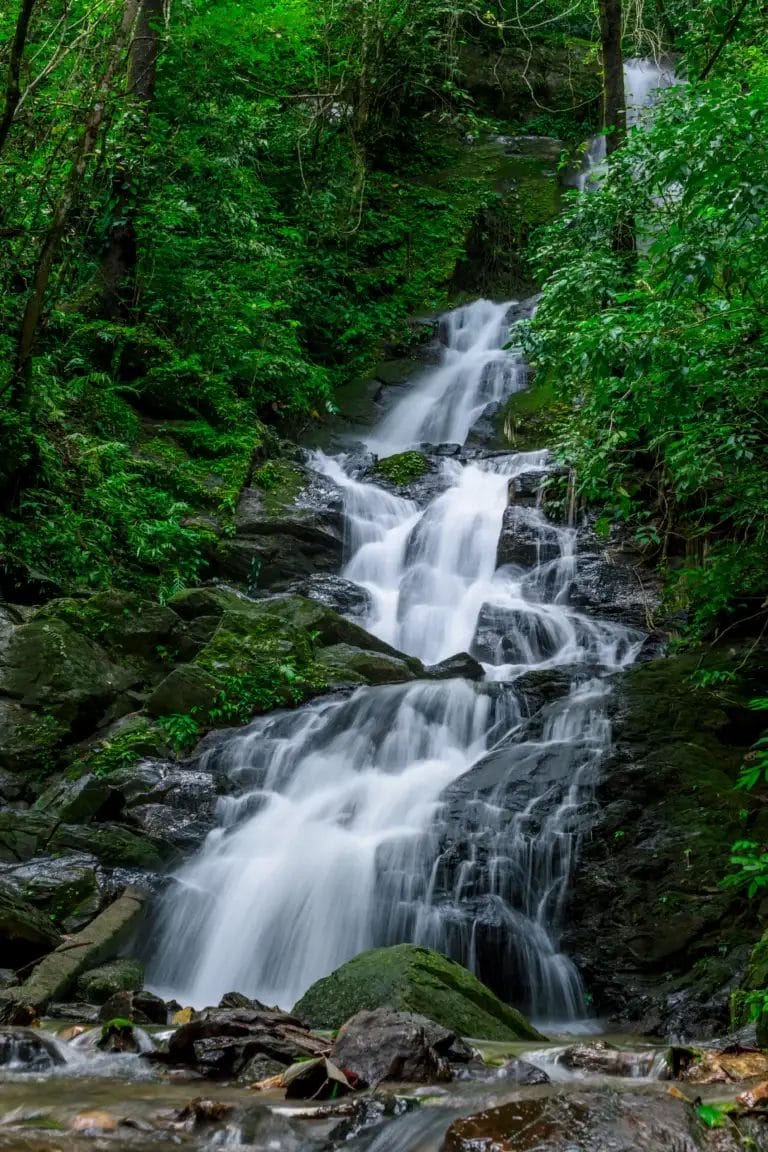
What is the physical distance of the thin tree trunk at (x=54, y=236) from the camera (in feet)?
31.1

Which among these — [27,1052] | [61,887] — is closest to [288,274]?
[61,887]

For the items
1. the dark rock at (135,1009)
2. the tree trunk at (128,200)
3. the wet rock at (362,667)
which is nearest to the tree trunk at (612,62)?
the tree trunk at (128,200)

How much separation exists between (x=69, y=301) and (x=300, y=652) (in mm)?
7213

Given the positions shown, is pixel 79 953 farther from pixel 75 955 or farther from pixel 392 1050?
pixel 392 1050

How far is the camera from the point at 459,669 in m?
10.5

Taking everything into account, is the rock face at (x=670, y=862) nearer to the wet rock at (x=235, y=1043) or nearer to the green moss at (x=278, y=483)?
the wet rock at (x=235, y=1043)

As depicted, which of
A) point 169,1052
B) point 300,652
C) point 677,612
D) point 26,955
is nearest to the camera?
point 169,1052

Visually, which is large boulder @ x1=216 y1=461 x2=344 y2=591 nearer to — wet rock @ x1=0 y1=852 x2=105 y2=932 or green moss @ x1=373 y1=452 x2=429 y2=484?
green moss @ x1=373 y1=452 x2=429 y2=484

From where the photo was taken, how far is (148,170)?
13.6m

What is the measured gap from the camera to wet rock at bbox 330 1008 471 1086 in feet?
12.1

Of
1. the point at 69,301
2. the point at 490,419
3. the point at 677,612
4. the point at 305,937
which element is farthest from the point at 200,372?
the point at 305,937

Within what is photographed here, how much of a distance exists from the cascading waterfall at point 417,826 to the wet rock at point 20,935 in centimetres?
100

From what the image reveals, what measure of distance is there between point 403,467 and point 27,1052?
11.9 metres

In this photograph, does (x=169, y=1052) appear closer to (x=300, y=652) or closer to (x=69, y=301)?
(x=300, y=652)
